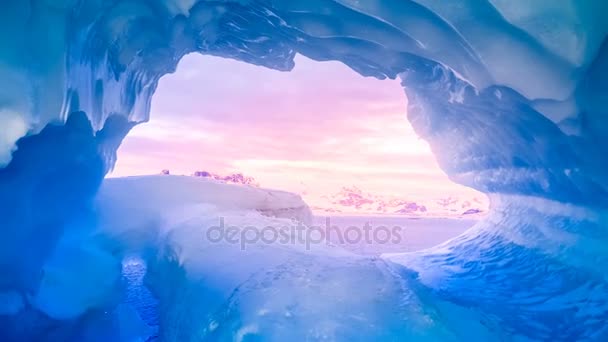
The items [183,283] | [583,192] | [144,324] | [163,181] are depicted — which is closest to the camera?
[583,192]

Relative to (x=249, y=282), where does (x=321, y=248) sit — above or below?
above

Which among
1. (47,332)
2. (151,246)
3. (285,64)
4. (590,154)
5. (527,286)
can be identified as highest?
(285,64)

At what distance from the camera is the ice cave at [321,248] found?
179cm

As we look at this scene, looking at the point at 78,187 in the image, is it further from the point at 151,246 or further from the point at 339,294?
the point at 339,294

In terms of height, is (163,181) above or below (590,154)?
above

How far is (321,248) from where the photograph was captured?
10.7 ft

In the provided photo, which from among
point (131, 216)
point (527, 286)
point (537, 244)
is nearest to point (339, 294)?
point (527, 286)

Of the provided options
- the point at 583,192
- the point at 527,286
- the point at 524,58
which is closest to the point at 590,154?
the point at 583,192

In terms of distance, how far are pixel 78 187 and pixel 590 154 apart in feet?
A: 12.5

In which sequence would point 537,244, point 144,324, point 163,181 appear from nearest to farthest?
point 537,244, point 144,324, point 163,181

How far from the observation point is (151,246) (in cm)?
446

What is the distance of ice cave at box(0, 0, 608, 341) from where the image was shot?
179cm

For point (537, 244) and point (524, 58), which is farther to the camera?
point (537, 244)

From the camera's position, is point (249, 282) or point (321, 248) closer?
point (249, 282)
